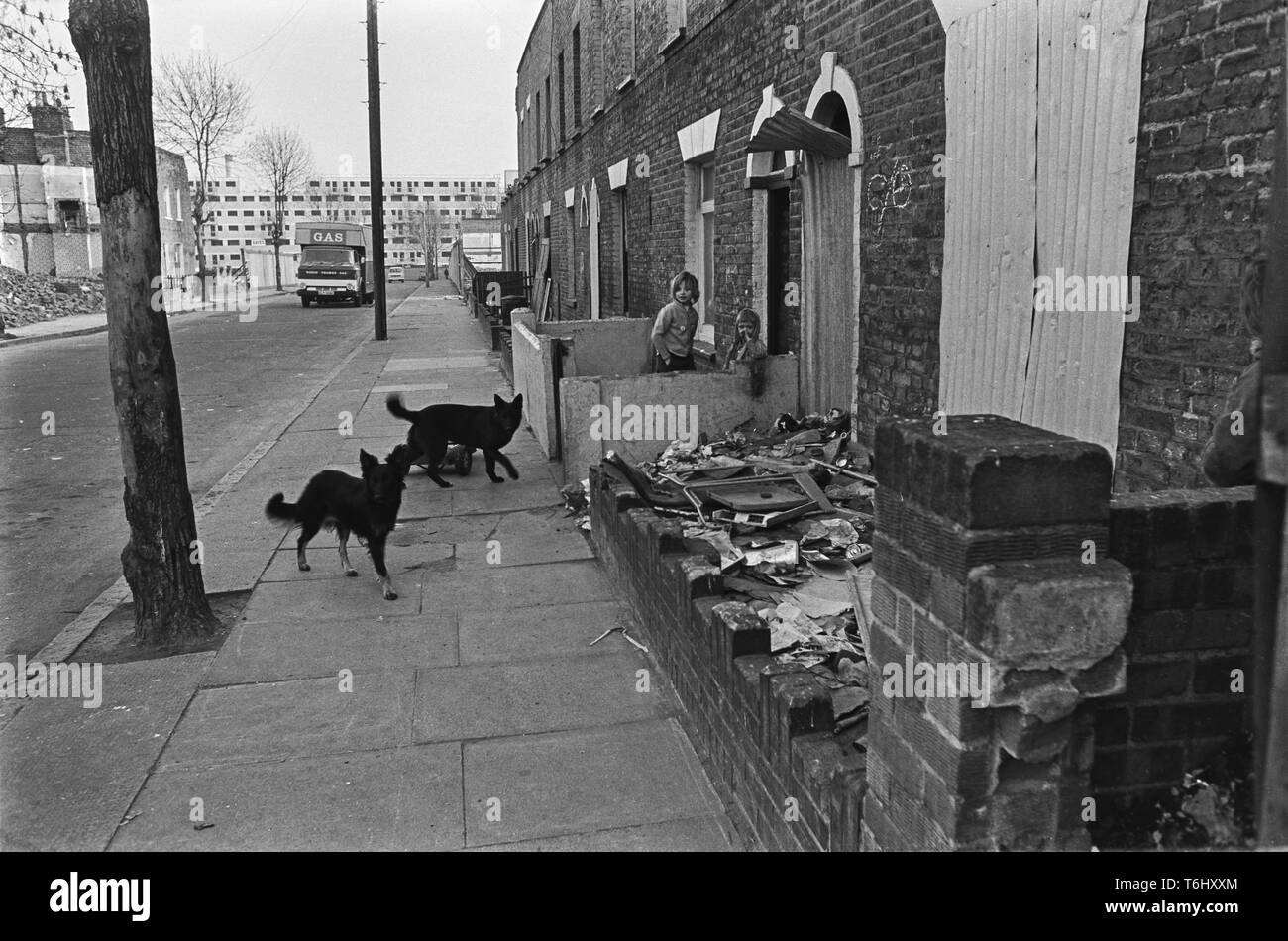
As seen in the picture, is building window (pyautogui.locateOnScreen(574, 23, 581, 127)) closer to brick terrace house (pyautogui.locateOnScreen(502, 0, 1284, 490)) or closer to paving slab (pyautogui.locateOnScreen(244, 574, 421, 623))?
brick terrace house (pyautogui.locateOnScreen(502, 0, 1284, 490))

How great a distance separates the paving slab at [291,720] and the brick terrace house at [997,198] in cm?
372

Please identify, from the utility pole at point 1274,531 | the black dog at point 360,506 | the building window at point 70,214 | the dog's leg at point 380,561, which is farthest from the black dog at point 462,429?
the building window at point 70,214

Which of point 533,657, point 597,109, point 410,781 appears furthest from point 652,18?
point 410,781

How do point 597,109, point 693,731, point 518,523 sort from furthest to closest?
point 597,109 < point 518,523 < point 693,731

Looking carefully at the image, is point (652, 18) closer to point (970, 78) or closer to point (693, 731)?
point (970, 78)

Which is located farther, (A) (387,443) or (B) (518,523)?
(A) (387,443)

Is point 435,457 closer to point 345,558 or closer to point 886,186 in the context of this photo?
point 345,558

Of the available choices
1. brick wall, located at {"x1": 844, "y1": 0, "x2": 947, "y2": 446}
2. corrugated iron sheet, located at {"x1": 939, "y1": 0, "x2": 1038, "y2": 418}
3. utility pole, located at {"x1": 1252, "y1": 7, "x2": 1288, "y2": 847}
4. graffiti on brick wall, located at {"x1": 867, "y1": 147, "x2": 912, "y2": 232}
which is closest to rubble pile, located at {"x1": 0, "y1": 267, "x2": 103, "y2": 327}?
brick wall, located at {"x1": 844, "y1": 0, "x2": 947, "y2": 446}

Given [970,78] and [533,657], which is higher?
[970,78]

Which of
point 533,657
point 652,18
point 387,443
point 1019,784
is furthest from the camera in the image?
point 652,18

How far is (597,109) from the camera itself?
63.4 ft

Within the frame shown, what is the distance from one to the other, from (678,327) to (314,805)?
25.0 ft
